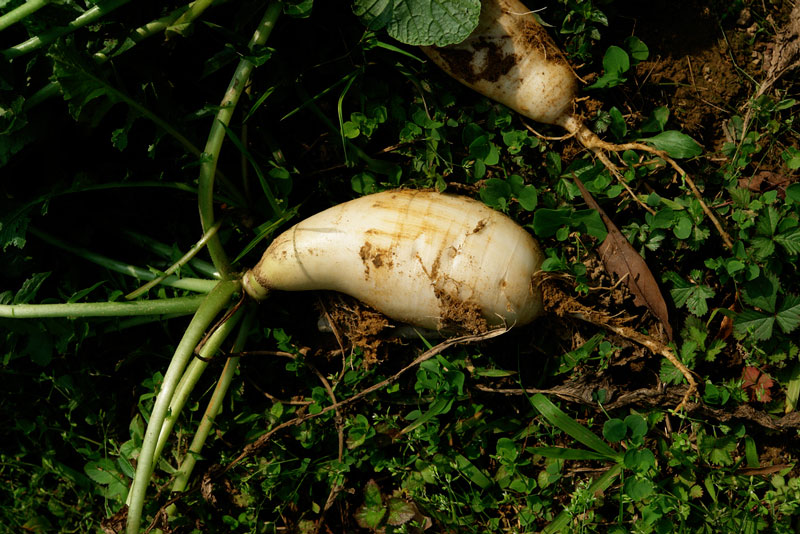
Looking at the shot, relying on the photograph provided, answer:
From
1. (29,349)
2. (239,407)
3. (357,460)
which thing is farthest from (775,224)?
(29,349)

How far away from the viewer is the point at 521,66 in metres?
2.36

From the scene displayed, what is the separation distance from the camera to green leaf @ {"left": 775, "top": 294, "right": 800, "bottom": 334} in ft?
7.45

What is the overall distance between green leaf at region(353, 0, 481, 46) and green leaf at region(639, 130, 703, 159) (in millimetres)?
872

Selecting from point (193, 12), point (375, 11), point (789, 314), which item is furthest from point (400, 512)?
point (193, 12)

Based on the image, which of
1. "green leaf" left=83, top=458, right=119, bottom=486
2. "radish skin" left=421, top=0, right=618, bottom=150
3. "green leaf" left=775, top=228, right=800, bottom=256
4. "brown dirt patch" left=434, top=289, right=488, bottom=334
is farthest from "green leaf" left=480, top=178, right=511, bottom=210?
"green leaf" left=83, top=458, right=119, bottom=486

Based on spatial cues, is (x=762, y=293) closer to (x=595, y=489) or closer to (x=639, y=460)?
(x=639, y=460)

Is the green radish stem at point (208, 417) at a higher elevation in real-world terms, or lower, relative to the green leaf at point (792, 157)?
lower

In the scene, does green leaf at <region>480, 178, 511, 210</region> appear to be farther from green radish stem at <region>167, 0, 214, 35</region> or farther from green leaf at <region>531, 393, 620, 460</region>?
green radish stem at <region>167, 0, 214, 35</region>

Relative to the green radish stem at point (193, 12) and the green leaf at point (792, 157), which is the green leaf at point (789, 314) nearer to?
the green leaf at point (792, 157)

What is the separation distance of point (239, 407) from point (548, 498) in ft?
4.53

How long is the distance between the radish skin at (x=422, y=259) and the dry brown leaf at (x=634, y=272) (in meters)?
0.29

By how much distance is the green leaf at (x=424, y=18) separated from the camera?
221 cm

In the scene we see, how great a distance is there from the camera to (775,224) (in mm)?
2295

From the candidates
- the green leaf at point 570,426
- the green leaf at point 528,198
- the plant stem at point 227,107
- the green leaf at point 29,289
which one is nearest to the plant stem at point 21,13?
the plant stem at point 227,107
